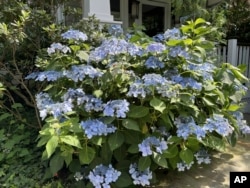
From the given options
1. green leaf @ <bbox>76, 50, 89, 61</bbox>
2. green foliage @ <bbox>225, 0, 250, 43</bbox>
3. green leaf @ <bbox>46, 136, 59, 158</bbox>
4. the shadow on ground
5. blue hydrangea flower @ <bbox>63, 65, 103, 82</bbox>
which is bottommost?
the shadow on ground

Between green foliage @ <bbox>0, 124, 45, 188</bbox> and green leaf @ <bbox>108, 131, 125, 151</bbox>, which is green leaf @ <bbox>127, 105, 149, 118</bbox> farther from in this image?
green foliage @ <bbox>0, 124, 45, 188</bbox>

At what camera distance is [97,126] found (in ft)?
7.70

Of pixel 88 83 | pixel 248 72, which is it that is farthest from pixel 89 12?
pixel 248 72

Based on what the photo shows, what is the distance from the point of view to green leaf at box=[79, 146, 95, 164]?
7.75 ft

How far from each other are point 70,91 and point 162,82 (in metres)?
0.84

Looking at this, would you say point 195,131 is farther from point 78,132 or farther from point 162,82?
point 78,132

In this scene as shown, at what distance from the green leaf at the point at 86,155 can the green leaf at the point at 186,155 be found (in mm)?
828

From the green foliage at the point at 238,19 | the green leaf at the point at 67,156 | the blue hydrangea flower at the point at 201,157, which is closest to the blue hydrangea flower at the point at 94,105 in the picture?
the green leaf at the point at 67,156

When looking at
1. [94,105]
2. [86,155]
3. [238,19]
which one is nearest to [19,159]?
[86,155]

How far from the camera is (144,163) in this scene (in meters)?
2.45

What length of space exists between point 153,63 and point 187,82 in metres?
0.37

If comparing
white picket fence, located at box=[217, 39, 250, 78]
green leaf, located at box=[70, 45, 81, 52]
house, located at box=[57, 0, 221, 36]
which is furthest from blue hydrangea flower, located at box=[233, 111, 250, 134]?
house, located at box=[57, 0, 221, 36]

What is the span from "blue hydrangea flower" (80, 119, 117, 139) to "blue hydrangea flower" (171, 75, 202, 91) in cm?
77

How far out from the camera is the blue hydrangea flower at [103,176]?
2.38m
